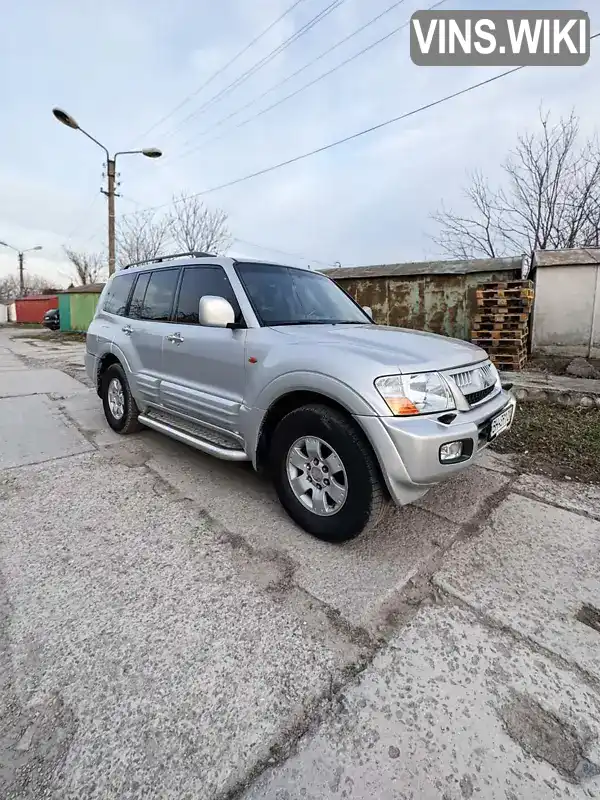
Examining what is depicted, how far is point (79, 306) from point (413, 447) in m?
23.0

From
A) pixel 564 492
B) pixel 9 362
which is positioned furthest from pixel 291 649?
pixel 9 362

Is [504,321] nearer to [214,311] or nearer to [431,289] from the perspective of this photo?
[431,289]

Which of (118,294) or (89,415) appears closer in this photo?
(118,294)

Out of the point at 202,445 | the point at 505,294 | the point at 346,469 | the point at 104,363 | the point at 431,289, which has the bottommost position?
the point at 202,445

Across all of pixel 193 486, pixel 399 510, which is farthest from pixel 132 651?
pixel 399 510

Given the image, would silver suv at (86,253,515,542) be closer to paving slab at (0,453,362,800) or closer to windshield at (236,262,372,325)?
windshield at (236,262,372,325)

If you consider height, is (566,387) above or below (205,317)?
below

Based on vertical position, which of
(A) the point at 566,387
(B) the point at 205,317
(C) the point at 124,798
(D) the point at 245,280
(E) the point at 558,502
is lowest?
(C) the point at 124,798

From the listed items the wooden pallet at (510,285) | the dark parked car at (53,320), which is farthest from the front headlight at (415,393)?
the dark parked car at (53,320)

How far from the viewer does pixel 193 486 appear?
334cm

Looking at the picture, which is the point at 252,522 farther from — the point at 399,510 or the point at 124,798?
the point at 124,798

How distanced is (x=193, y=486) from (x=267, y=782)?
226 centimetres

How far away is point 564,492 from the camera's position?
3.26 metres

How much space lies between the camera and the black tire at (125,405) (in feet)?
14.1
